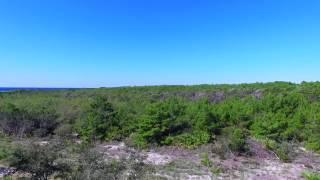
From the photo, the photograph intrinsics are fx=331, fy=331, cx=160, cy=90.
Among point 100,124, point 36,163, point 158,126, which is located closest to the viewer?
point 36,163

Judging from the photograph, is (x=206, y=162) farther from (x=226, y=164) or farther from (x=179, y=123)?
(x=179, y=123)

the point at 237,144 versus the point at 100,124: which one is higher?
the point at 100,124

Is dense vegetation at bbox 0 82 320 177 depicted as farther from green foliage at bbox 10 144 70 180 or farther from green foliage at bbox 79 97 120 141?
green foliage at bbox 10 144 70 180

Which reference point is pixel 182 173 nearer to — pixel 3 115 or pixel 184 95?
pixel 3 115

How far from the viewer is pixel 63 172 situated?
31.4ft

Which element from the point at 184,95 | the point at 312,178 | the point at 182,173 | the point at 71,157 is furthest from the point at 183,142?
the point at 184,95

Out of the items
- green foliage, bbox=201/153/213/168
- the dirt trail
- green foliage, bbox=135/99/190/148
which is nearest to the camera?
the dirt trail

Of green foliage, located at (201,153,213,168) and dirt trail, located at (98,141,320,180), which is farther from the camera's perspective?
green foliage, located at (201,153,213,168)

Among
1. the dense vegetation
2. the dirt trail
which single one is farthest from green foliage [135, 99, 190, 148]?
the dirt trail

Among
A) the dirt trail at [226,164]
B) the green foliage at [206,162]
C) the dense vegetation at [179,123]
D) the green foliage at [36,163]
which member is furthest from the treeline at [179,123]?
the green foliage at [36,163]

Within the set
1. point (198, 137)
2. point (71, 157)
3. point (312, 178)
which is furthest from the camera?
point (198, 137)

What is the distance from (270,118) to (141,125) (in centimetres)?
890

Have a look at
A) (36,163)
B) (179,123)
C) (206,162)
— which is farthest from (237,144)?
Answer: (36,163)

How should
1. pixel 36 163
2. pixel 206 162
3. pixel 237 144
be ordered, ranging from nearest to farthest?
pixel 36 163 → pixel 206 162 → pixel 237 144
